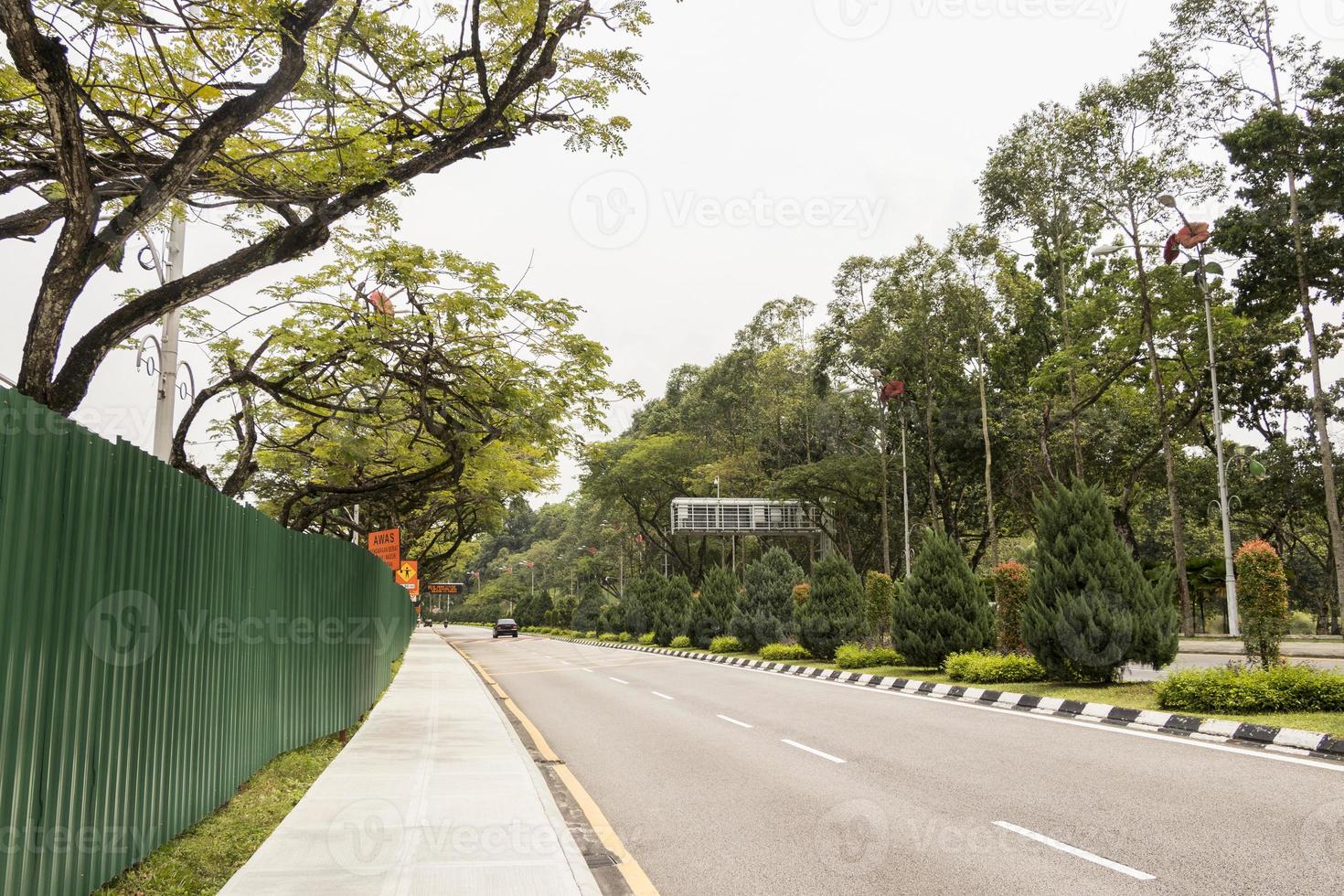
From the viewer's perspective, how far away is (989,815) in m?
6.79

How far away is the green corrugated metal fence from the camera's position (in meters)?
3.79

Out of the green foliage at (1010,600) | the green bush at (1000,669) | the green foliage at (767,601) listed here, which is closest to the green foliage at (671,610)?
the green foliage at (767,601)

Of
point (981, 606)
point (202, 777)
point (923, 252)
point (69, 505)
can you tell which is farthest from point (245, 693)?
point (923, 252)

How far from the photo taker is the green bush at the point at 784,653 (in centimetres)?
2658

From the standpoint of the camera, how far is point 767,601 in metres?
30.2

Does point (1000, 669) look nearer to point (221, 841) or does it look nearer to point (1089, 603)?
point (1089, 603)

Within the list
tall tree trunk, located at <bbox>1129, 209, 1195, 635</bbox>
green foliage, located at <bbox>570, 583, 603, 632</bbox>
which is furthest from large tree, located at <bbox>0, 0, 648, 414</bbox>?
green foliage, located at <bbox>570, 583, 603, 632</bbox>

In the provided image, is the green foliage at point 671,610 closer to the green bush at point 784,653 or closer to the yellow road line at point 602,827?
the green bush at point 784,653

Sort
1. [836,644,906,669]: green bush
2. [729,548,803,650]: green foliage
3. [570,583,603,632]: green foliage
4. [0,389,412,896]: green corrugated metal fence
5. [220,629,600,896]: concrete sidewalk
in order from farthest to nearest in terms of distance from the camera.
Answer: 1. [570,583,603,632]: green foliage
2. [729,548,803,650]: green foliage
3. [836,644,906,669]: green bush
4. [220,629,600,896]: concrete sidewalk
5. [0,389,412,896]: green corrugated metal fence

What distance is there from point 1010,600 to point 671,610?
2420cm

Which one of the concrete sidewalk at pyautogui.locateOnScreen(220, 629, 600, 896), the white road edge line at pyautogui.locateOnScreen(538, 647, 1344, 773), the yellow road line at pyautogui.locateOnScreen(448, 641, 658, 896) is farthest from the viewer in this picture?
the white road edge line at pyautogui.locateOnScreen(538, 647, 1344, 773)

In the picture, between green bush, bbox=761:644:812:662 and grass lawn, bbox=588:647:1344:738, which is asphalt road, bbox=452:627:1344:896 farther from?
green bush, bbox=761:644:812:662

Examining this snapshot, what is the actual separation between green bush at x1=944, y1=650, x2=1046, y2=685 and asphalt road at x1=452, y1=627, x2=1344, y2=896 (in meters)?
3.58

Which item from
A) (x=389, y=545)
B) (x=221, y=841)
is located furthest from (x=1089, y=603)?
(x=389, y=545)
